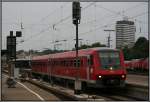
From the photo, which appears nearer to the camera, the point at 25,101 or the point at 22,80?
the point at 25,101

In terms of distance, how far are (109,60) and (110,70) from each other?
67 centimetres

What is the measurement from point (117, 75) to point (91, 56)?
195 centimetres

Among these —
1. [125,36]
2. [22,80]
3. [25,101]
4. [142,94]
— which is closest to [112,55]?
[142,94]

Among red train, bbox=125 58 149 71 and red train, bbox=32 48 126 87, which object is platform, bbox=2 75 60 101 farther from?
red train, bbox=125 58 149 71

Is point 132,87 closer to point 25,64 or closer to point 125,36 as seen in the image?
point 25,64

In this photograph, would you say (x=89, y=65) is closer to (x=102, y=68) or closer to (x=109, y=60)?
(x=102, y=68)

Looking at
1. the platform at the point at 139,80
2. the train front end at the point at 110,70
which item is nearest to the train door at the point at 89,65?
the train front end at the point at 110,70

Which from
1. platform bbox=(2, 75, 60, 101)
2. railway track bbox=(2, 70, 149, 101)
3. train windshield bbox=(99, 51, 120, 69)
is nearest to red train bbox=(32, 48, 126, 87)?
train windshield bbox=(99, 51, 120, 69)

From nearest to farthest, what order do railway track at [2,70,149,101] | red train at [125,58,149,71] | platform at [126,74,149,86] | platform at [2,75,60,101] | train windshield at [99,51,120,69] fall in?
platform at [2,75,60,101]
railway track at [2,70,149,101]
train windshield at [99,51,120,69]
platform at [126,74,149,86]
red train at [125,58,149,71]

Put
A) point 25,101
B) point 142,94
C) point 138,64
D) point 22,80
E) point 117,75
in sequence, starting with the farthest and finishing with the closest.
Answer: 1. point 138,64
2. point 22,80
3. point 117,75
4. point 142,94
5. point 25,101

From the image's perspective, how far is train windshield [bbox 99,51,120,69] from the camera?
2656cm

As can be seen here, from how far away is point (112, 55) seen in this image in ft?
88.3

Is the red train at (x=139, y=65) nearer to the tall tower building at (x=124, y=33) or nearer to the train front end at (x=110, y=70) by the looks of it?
the tall tower building at (x=124, y=33)

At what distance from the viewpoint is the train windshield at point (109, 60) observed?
1046 inches
